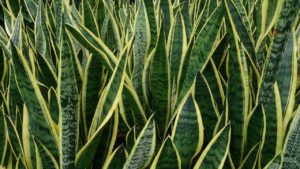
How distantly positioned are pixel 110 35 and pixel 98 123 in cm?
49

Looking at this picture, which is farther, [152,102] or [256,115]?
[152,102]

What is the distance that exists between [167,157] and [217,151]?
3.3 inches

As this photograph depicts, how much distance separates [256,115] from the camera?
0.82 metres

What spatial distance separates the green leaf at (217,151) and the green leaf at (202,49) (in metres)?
0.25

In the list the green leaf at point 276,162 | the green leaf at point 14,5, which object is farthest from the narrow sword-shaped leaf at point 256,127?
the green leaf at point 14,5

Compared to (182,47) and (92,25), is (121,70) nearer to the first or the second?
(182,47)

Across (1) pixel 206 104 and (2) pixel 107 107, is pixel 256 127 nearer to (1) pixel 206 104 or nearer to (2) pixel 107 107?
(1) pixel 206 104

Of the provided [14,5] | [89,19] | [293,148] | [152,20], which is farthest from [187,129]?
[14,5]

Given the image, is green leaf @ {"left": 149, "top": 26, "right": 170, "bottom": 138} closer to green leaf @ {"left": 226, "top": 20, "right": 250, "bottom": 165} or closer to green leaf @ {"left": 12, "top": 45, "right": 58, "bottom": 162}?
green leaf @ {"left": 226, "top": 20, "right": 250, "bottom": 165}

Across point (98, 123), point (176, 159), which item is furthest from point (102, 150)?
point (176, 159)

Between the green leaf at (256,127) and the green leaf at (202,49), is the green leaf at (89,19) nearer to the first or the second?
the green leaf at (202,49)

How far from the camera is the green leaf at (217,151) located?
0.71m

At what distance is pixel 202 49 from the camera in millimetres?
964

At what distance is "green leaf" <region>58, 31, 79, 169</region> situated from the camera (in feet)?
2.48
